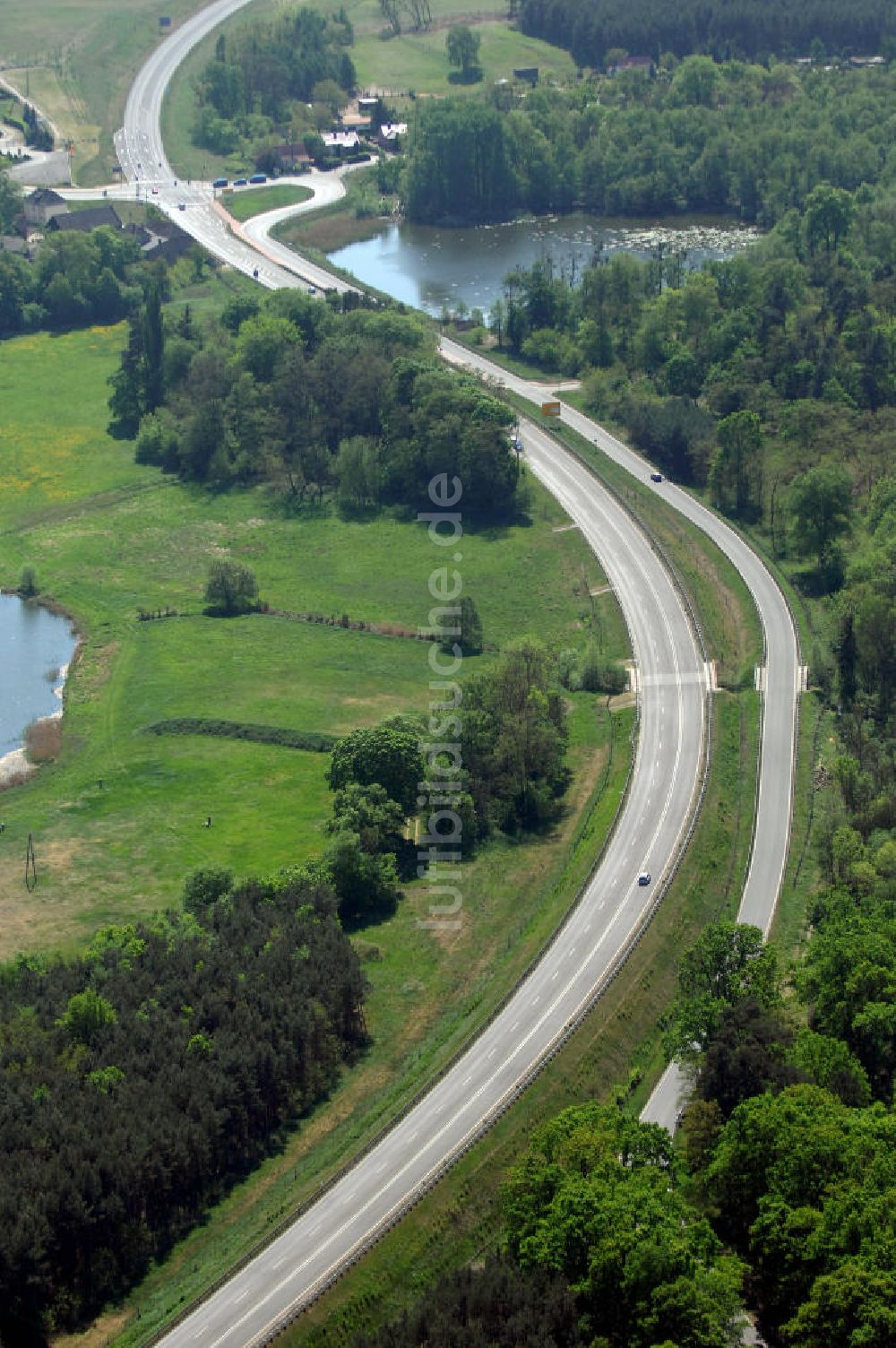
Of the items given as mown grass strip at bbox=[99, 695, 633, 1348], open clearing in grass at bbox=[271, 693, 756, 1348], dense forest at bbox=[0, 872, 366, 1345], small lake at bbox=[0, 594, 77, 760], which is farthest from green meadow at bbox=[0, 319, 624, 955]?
open clearing in grass at bbox=[271, 693, 756, 1348]

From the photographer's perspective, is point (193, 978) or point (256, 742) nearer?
point (193, 978)

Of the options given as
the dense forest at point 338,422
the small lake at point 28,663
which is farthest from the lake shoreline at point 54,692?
the dense forest at point 338,422

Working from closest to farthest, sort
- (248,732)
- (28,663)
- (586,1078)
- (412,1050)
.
A: (586,1078)
(412,1050)
(248,732)
(28,663)

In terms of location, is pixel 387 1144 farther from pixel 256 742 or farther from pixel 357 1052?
pixel 256 742

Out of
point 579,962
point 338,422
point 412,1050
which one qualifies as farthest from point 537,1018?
point 338,422

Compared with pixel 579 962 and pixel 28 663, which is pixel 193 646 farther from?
pixel 579 962

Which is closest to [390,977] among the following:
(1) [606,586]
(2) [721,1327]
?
(2) [721,1327]

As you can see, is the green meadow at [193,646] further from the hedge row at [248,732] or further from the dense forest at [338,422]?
the dense forest at [338,422]
